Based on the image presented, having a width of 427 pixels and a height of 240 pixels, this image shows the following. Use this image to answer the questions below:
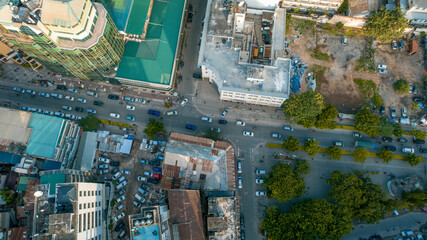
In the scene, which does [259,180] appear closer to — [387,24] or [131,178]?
[131,178]

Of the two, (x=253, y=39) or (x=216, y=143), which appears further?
(x=253, y=39)

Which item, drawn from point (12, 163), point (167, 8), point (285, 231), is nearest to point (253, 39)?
point (167, 8)

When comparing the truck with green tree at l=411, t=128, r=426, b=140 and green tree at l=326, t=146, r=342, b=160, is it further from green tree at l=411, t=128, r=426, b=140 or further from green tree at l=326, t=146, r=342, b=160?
green tree at l=411, t=128, r=426, b=140

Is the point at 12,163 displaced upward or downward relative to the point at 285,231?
upward

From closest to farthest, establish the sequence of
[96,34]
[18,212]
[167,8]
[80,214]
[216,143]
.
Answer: [80,214] → [96,34] → [18,212] → [216,143] → [167,8]

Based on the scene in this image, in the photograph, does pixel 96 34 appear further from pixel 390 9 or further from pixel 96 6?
pixel 390 9

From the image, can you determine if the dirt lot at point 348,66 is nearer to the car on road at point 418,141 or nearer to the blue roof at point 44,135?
the car on road at point 418,141

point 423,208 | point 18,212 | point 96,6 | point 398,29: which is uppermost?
point 398,29
